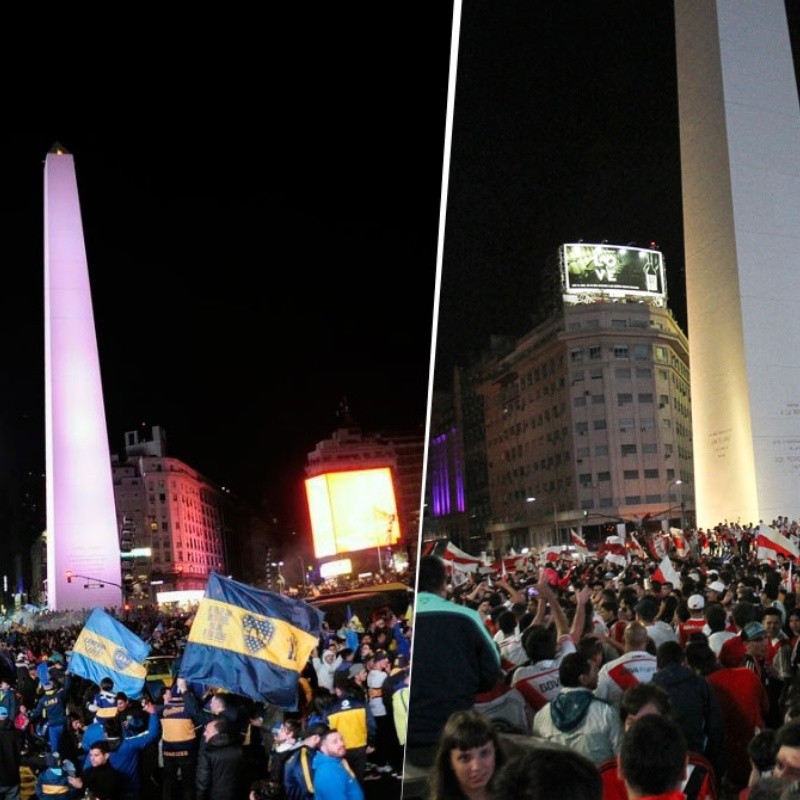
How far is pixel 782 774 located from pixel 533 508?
3.69ft

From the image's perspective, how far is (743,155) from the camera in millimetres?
4004

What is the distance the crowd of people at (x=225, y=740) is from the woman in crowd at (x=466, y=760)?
226 centimetres

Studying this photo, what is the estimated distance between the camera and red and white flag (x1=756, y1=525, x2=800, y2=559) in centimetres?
359

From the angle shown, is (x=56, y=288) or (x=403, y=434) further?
(x=403, y=434)

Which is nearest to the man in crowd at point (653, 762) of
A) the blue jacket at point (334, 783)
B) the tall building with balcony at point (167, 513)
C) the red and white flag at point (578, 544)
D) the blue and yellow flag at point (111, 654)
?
the red and white flag at point (578, 544)

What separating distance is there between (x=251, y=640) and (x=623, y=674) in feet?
12.0

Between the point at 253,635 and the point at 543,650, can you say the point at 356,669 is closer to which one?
the point at 253,635

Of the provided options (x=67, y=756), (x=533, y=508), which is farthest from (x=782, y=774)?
(x=67, y=756)

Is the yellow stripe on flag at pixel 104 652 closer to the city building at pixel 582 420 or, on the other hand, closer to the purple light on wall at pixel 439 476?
the city building at pixel 582 420

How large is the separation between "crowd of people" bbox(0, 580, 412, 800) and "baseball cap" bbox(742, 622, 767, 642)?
185 centimetres

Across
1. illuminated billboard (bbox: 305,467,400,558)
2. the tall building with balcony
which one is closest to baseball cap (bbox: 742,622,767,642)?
illuminated billboard (bbox: 305,467,400,558)

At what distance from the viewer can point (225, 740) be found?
5.81 m

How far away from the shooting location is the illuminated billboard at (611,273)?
3354 millimetres

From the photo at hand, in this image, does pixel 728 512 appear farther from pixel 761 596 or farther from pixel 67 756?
pixel 67 756
